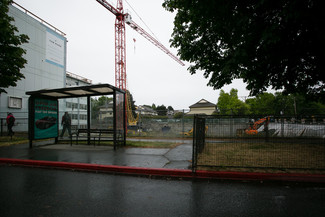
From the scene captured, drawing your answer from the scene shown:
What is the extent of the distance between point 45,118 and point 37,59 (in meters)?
22.8

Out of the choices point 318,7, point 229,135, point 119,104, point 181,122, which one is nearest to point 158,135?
point 181,122

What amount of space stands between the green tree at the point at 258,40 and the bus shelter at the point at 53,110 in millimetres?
4261

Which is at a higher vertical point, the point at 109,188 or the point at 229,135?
the point at 229,135

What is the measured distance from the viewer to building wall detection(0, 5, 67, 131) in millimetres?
22844

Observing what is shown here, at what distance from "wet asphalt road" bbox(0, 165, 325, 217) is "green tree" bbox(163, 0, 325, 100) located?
351cm

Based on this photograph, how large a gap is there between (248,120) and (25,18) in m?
32.4

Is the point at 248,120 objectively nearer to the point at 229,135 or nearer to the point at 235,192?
the point at 229,135

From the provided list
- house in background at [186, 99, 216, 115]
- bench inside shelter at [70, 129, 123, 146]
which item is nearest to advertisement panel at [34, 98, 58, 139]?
bench inside shelter at [70, 129, 123, 146]

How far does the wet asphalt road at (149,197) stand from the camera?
296cm

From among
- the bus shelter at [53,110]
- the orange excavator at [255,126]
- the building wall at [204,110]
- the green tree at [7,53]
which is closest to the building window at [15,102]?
the green tree at [7,53]

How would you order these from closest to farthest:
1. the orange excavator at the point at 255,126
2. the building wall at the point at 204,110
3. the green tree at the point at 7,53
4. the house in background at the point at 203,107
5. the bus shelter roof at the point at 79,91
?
the orange excavator at the point at 255,126, the bus shelter roof at the point at 79,91, the green tree at the point at 7,53, the building wall at the point at 204,110, the house in background at the point at 203,107

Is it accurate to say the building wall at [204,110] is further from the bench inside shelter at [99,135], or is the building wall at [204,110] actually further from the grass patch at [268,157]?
the grass patch at [268,157]

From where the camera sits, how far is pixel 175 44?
8.59 m

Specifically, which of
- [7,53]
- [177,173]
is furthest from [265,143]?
[7,53]
